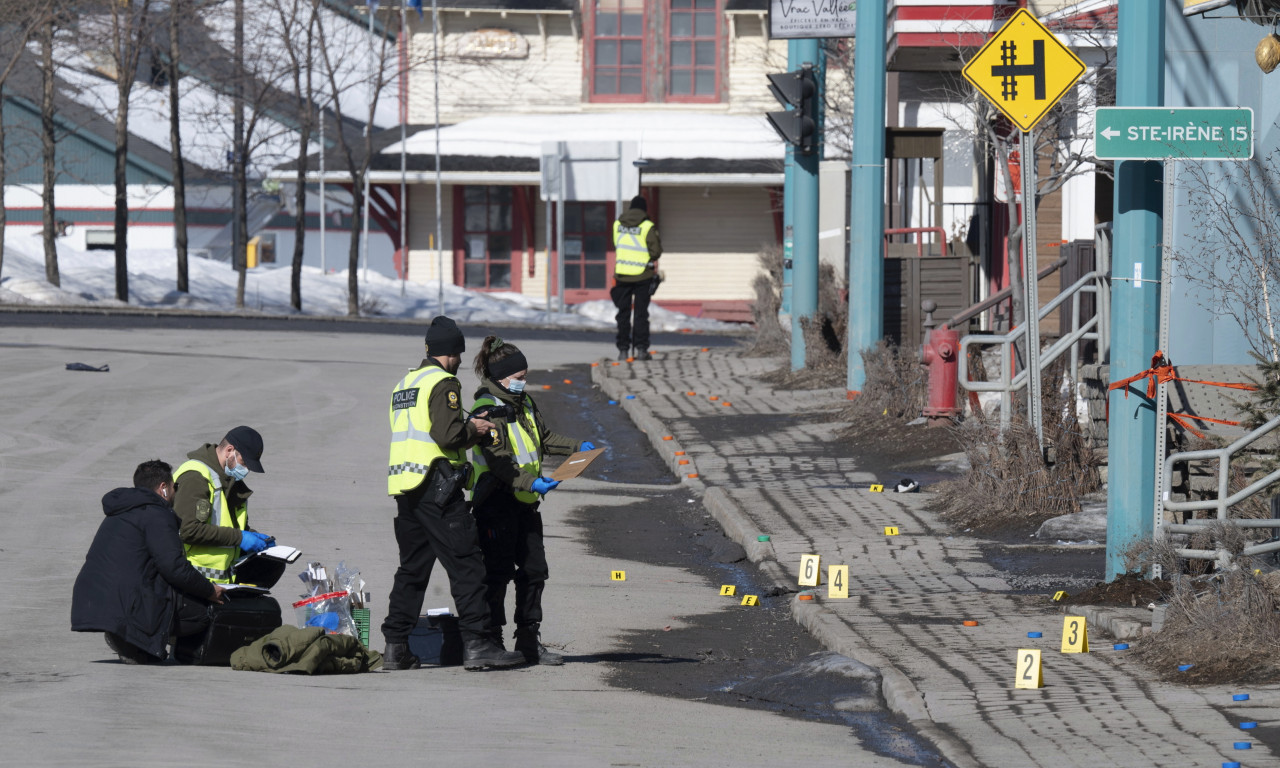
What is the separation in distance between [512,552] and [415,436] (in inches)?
29.5

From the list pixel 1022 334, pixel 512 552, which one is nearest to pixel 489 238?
pixel 1022 334

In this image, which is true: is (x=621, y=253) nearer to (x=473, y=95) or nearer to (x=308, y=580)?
(x=308, y=580)

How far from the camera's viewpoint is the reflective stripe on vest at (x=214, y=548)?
27.0ft

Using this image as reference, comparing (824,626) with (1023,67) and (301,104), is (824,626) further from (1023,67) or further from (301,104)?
(301,104)

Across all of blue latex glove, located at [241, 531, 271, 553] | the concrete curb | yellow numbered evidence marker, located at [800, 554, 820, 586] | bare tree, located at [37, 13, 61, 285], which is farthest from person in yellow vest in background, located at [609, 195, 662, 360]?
bare tree, located at [37, 13, 61, 285]

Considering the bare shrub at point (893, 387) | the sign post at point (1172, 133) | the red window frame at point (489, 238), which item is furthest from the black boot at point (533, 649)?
the red window frame at point (489, 238)

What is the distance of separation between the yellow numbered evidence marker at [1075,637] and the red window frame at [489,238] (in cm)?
3149

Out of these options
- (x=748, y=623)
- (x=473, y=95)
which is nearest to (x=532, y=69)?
(x=473, y=95)

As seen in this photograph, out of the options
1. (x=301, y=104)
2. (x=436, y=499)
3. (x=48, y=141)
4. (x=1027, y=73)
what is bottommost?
(x=436, y=499)

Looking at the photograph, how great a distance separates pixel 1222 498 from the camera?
8.70 metres

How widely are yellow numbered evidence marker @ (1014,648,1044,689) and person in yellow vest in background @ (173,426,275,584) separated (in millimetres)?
3459

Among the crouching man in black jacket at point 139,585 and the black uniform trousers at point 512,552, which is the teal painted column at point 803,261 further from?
the crouching man in black jacket at point 139,585

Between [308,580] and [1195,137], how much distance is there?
15.4ft

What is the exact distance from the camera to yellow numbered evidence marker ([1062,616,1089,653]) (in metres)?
7.93
